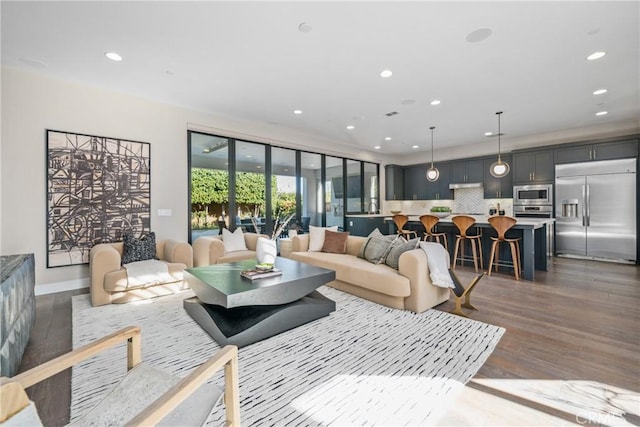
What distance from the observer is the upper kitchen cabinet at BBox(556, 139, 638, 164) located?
5.44 m

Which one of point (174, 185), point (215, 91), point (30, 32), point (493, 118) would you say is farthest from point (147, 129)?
point (493, 118)

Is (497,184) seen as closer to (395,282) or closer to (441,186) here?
(441,186)

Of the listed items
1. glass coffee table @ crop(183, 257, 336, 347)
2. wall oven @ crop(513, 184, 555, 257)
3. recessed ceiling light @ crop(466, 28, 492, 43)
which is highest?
recessed ceiling light @ crop(466, 28, 492, 43)

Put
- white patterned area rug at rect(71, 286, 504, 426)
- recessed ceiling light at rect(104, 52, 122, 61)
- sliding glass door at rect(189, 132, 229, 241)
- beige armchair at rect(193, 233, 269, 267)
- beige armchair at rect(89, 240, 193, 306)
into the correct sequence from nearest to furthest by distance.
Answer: white patterned area rug at rect(71, 286, 504, 426) → recessed ceiling light at rect(104, 52, 122, 61) → beige armchair at rect(89, 240, 193, 306) → beige armchair at rect(193, 233, 269, 267) → sliding glass door at rect(189, 132, 229, 241)

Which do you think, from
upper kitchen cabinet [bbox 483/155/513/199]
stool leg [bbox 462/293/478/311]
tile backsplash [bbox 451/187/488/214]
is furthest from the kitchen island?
tile backsplash [bbox 451/187/488/214]

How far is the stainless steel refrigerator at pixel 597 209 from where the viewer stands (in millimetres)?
5434

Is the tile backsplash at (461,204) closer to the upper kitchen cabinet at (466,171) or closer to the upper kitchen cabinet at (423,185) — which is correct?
the upper kitchen cabinet at (423,185)

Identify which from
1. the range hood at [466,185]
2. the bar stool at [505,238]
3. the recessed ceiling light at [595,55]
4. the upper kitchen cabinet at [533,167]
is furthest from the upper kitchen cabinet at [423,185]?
the recessed ceiling light at [595,55]

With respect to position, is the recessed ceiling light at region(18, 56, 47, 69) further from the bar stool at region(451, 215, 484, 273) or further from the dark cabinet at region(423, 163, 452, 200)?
the dark cabinet at region(423, 163, 452, 200)

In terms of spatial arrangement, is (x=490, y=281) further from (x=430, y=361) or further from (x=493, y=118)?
(x=493, y=118)

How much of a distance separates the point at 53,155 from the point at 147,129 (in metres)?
1.23

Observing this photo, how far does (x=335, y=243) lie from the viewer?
444 cm

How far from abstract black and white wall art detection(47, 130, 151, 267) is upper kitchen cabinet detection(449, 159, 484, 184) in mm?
7503

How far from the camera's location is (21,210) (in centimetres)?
355
